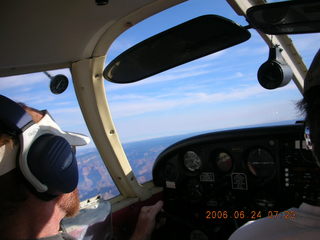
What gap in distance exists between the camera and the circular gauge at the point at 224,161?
9.89 feet

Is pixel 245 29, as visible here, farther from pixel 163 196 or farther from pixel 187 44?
pixel 163 196

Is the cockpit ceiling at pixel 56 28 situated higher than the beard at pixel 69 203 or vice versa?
the cockpit ceiling at pixel 56 28

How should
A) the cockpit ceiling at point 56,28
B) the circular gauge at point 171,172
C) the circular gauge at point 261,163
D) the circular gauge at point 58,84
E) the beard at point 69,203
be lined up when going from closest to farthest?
the beard at point 69,203 < the cockpit ceiling at point 56,28 < the circular gauge at point 58,84 < the circular gauge at point 261,163 < the circular gauge at point 171,172

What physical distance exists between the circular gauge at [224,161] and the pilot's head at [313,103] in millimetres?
1931

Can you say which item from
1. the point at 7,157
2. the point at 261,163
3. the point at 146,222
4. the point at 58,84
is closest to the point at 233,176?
the point at 261,163

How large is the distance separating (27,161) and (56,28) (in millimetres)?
1188

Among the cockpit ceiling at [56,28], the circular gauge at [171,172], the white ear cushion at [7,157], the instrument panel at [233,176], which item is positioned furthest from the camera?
the circular gauge at [171,172]

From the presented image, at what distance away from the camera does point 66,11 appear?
1.75 metres

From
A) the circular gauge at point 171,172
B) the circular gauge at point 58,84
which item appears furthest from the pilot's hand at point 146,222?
the circular gauge at point 58,84

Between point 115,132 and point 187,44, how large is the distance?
57.5 inches

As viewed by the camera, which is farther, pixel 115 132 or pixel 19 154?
pixel 115 132

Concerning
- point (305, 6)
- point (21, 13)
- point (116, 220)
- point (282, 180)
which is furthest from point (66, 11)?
point (282, 180)

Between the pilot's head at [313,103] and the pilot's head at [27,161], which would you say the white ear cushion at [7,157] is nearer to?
the pilot's head at [27,161]

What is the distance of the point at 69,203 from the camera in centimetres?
123
